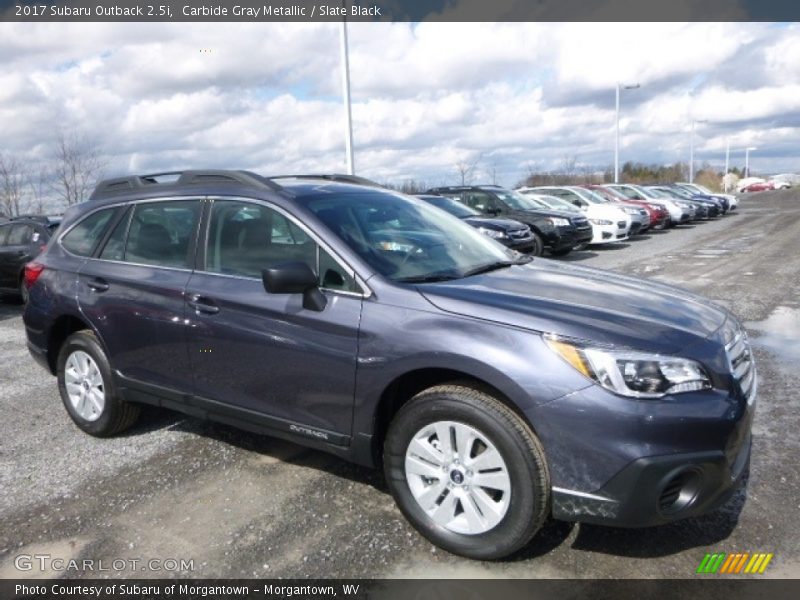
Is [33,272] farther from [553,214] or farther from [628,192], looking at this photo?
[628,192]

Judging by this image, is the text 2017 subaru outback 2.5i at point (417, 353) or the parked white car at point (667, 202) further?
the parked white car at point (667, 202)

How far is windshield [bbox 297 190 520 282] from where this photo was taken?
352cm

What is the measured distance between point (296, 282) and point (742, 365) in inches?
85.0

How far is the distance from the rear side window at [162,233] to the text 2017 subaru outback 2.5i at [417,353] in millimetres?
15

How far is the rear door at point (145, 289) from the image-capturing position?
158 inches

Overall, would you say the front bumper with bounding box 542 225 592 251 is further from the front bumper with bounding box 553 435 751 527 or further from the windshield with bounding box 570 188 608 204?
the front bumper with bounding box 553 435 751 527

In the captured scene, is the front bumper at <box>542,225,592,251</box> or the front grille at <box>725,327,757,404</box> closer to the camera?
the front grille at <box>725,327,757,404</box>

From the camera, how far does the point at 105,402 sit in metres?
4.56

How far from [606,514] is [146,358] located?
2.89 meters

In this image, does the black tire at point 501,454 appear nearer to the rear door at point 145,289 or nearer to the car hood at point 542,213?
the rear door at point 145,289

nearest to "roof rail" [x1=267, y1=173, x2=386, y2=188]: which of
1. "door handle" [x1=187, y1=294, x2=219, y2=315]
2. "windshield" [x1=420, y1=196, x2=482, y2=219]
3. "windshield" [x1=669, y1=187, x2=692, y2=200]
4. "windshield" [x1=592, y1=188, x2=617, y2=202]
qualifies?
"door handle" [x1=187, y1=294, x2=219, y2=315]

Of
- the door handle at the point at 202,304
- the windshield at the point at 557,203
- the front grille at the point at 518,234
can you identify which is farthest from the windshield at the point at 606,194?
the door handle at the point at 202,304

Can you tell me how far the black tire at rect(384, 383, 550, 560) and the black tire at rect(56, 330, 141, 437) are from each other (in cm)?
231

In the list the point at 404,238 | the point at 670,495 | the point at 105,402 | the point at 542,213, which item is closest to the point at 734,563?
the point at 670,495
